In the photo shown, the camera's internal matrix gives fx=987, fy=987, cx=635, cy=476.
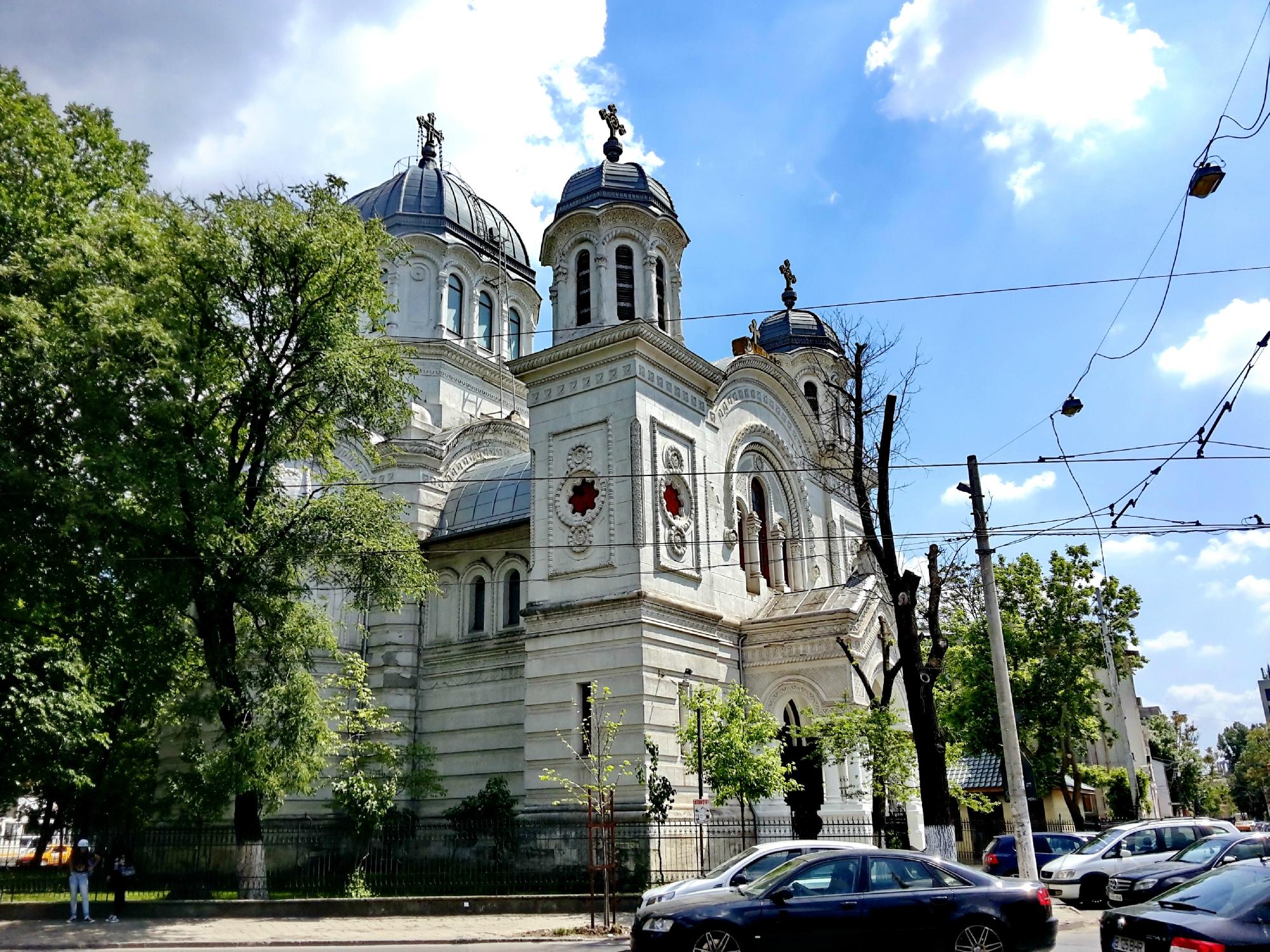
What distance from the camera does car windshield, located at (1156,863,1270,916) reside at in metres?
8.04

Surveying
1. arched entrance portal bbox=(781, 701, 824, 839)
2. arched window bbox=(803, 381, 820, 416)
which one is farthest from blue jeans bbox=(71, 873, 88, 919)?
arched window bbox=(803, 381, 820, 416)

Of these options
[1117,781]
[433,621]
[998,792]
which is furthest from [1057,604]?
[433,621]

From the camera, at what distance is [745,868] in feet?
42.3

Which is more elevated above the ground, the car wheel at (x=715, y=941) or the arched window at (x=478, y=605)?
the arched window at (x=478, y=605)

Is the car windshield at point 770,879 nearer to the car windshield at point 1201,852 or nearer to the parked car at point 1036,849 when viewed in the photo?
the car windshield at point 1201,852

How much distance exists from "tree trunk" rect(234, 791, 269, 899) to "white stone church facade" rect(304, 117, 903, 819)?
5604 millimetres

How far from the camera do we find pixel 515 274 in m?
36.4

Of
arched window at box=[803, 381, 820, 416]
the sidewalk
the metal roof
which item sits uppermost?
arched window at box=[803, 381, 820, 416]

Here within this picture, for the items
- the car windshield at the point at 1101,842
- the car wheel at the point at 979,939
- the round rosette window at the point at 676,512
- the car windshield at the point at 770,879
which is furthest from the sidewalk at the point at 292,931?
the round rosette window at the point at 676,512

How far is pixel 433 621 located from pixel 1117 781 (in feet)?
95.9

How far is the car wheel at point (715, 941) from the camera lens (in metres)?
9.59

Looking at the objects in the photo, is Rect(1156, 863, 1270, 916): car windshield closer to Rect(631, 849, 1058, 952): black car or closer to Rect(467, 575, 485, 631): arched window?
Rect(631, 849, 1058, 952): black car

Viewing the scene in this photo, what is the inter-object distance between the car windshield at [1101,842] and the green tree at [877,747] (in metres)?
3.48

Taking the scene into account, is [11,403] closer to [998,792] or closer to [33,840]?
[33,840]
